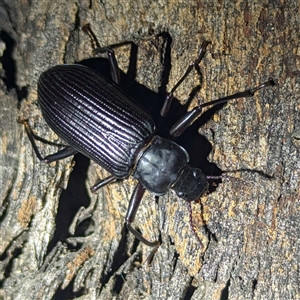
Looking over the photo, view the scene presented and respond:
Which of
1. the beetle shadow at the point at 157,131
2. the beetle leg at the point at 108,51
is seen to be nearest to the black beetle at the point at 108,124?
the beetle leg at the point at 108,51

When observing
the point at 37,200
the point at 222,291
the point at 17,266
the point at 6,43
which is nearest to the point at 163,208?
the point at 222,291

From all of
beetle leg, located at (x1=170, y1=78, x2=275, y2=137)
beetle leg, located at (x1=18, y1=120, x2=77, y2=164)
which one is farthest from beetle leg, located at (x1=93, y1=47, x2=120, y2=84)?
beetle leg, located at (x1=18, y1=120, x2=77, y2=164)

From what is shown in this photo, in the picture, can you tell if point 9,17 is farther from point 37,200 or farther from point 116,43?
point 37,200

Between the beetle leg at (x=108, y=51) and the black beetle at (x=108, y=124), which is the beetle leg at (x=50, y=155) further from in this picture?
the beetle leg at (x=108, y=51)

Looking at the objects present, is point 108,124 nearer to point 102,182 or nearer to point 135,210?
point 102,182

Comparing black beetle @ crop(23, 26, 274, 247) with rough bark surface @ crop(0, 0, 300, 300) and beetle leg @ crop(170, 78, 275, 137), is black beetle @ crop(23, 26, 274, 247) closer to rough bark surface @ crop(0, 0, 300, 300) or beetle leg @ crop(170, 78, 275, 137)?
beetle leg @ crop(170, 78, 275, 137)

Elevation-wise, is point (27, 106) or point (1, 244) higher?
point (27, 106)
